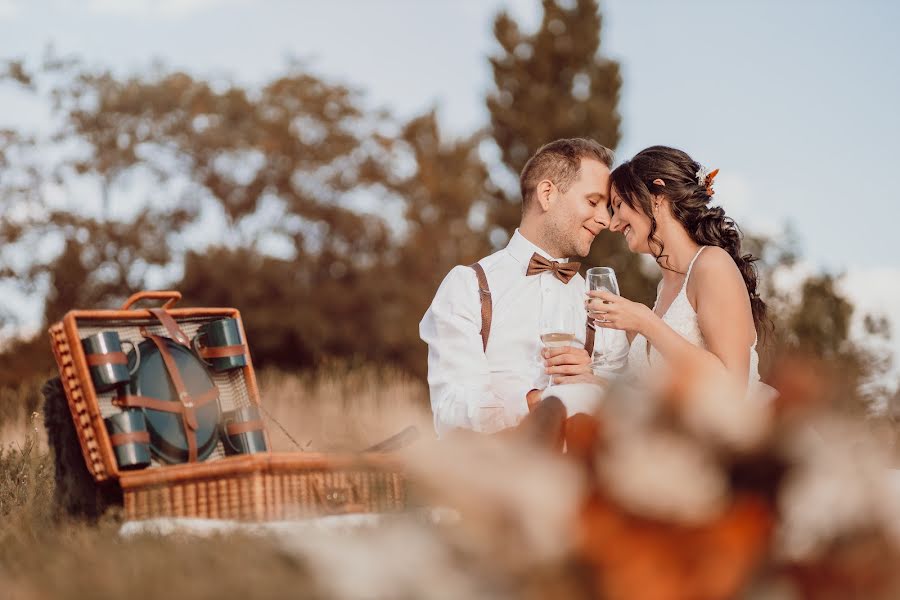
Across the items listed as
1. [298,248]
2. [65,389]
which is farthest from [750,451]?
[298,248]

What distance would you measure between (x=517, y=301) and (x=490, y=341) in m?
0.25

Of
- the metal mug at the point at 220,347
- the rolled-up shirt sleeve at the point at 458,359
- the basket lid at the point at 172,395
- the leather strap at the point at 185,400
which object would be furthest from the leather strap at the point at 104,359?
the rolled-up shirt sleeve at the point at 458,359

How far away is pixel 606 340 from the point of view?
4.46 meters

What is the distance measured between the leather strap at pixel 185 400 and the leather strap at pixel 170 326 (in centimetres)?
12

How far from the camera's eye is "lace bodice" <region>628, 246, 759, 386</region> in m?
4.21

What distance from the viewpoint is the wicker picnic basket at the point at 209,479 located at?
3508 millimetres

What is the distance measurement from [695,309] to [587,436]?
105 inches

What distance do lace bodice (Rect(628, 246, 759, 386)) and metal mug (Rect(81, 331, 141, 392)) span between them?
2.21 m

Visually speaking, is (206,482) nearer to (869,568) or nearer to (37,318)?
(869,568)

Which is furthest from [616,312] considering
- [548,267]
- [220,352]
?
[220,352]

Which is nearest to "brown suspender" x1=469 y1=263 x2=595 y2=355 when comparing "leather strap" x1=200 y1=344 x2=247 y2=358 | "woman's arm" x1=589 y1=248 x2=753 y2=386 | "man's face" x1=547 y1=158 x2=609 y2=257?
"man's face" x1=547 y1=158 x2=609 y2=257

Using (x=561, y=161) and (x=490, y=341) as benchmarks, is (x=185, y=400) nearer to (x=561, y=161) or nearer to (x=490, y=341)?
(x=490, y=341)

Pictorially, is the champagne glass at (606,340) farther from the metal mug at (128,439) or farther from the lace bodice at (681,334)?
the metal mug at (128,439)

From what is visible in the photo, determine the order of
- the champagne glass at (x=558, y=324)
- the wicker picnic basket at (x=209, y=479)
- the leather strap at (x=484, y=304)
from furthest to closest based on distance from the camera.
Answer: the leather strap at (x=484, y=304) → the champagne glass at (x=558, y=324) → the wicker picnic basket at (x=209, y=479)
